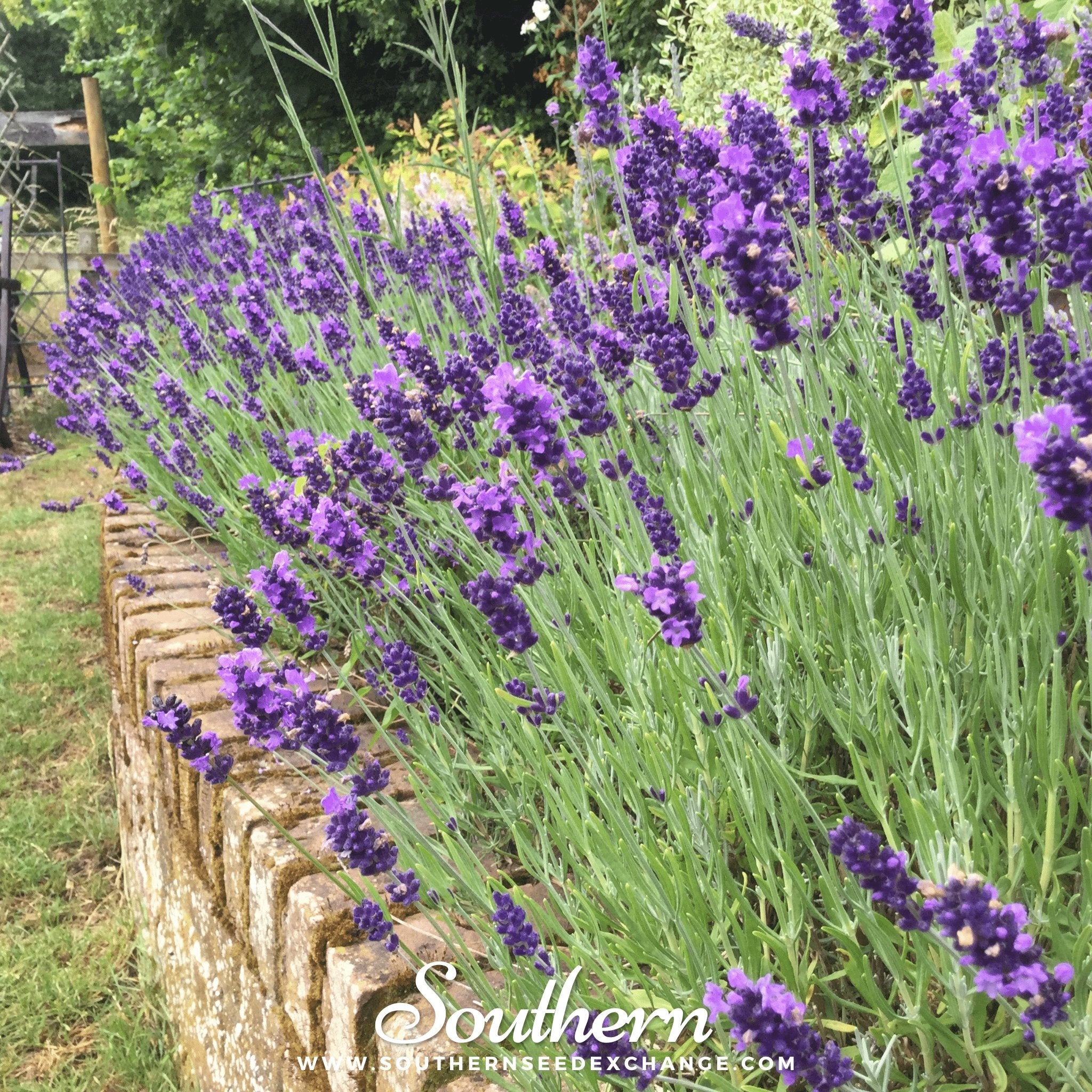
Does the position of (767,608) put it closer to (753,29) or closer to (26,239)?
(753,29)

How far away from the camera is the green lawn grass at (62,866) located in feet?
9.18

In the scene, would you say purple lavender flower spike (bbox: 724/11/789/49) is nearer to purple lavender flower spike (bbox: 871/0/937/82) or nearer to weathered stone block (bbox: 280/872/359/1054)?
purple lavender flower spike (bbox: 871/0/937/82)

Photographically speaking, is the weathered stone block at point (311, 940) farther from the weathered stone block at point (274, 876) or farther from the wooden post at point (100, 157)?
the wooden post at point (100, 157)

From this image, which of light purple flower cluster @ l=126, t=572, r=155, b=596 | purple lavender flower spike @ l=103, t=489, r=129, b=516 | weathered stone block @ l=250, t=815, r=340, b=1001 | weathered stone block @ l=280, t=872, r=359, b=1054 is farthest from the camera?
purple lavender flower spike @ l=103, t=489, r=129, b=516

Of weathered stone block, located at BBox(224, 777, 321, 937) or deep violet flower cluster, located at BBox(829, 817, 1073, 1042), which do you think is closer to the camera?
deep violet flower cluster, located at BBox(829, 817, 1073, 1042)

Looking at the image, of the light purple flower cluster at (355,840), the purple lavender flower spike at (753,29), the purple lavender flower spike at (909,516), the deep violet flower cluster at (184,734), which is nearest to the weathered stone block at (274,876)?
the deep violet flower cluster at (184,734)

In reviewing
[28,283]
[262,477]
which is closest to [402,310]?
[262,477]

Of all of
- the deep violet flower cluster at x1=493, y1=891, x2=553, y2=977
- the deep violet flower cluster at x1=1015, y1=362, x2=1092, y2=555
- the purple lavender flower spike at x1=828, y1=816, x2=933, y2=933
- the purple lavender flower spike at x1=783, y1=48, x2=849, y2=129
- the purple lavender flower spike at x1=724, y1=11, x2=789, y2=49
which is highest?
the purple lavender flower spike at x1=724, y1=11, x2=789, y2=49

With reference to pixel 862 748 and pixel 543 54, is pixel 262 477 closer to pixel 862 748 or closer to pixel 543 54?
pixel 862 748

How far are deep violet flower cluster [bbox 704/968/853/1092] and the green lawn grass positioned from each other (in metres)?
2.32

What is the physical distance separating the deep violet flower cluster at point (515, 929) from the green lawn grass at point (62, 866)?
1.91m

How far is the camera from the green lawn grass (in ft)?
9.18

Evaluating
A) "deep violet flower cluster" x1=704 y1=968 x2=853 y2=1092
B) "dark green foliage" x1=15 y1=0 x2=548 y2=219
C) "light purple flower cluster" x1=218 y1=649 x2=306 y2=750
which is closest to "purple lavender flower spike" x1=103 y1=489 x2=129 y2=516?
"light purple flower cluster" x1=218 y1=649 x2=306 y2=750

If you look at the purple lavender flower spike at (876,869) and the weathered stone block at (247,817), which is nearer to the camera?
the purple lavender flower spike at (876,869)
